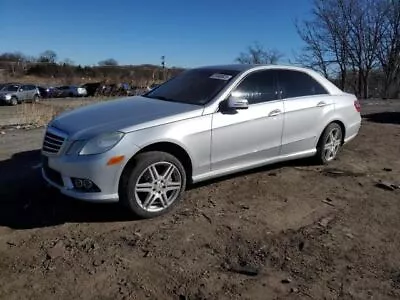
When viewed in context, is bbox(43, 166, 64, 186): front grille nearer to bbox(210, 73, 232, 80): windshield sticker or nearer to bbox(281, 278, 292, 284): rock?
bbox(210, 73, 232, 80): windshield sticker

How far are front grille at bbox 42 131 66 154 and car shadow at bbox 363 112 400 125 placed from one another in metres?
8.80

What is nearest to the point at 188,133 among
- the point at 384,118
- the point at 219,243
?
the point at 219,243

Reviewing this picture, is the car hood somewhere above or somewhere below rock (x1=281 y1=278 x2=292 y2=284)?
above

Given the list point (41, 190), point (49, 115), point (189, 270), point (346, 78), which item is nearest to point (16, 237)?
point (41, 190)

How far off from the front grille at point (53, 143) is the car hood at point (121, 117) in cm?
9

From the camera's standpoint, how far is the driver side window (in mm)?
5309

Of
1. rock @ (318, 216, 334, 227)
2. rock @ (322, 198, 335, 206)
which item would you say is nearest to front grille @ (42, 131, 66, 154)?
rock @ (318, 216, 334, 227)

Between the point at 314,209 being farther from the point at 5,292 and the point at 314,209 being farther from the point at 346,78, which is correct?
the point at 346,78

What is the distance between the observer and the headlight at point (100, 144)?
4176mm

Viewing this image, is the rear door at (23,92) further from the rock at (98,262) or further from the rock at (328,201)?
the rock at (98,262)

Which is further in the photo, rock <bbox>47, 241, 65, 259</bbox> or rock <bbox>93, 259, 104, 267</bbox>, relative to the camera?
rock <bbox>47, 241, 65, 259</bbox>

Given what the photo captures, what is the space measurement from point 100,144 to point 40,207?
43.2 inches

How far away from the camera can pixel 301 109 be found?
231 inches

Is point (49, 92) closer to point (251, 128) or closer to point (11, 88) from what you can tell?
point (11, 88)
